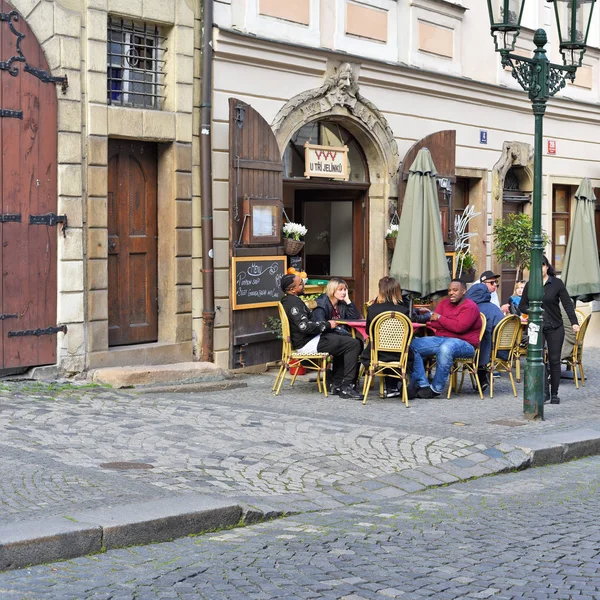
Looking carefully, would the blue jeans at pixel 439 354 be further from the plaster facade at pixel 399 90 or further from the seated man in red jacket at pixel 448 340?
the plaster facade at pixel 399 90

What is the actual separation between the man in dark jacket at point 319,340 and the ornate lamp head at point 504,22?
3.26 metres

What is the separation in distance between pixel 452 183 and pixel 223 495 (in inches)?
415

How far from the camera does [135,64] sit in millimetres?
12719

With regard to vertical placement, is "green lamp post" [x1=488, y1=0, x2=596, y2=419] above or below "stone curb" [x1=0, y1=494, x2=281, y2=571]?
above

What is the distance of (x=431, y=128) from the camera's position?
17125 mm

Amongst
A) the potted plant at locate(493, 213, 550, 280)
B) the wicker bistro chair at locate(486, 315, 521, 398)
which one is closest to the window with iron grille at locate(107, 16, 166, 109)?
the wicker bistro chair at locate(486, 315, 521, 398)

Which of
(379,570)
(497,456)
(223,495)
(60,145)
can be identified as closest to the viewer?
(379,570)

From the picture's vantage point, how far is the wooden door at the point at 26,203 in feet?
36.7

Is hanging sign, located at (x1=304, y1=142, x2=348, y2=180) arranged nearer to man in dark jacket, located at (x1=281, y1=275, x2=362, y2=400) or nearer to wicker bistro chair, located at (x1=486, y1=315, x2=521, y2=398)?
man in dark jacket, located at (x1=281, y1=275, x2=362, y2=400)

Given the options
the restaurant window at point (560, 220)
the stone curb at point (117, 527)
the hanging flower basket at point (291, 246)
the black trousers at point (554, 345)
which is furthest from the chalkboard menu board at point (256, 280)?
the restaurant window at point (560, 220)

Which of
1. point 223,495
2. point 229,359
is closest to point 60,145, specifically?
point 229,359

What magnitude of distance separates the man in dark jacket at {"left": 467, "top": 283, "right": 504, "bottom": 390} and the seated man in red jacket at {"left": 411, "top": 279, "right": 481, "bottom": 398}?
0.35m

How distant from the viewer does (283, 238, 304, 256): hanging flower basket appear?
1434 centimetres

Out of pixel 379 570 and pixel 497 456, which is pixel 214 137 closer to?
pixel 497 456
